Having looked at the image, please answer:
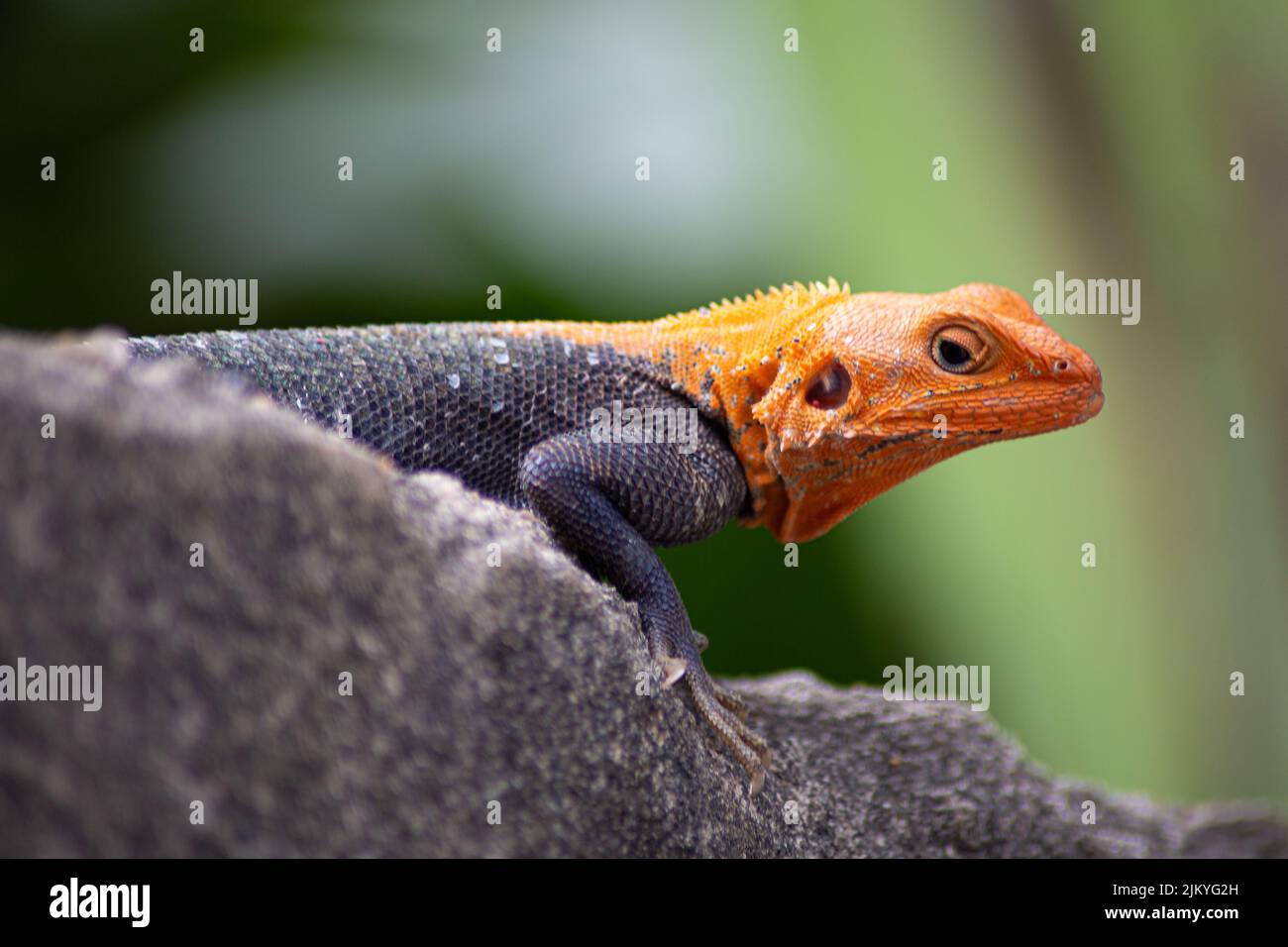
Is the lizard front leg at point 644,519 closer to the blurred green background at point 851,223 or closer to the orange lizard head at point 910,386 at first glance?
the orange lizard head at point 910,386

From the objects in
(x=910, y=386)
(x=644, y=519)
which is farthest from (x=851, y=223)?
(x=644, y=519)

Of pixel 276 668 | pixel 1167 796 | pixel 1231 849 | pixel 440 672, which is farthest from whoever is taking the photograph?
pixel 1167 796

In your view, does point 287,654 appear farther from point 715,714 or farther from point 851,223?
point 851,223

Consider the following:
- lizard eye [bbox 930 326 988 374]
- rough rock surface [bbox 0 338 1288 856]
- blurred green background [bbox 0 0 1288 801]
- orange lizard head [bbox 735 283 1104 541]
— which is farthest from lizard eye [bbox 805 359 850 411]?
blurred green background [bbox 0 0 1288 801]
